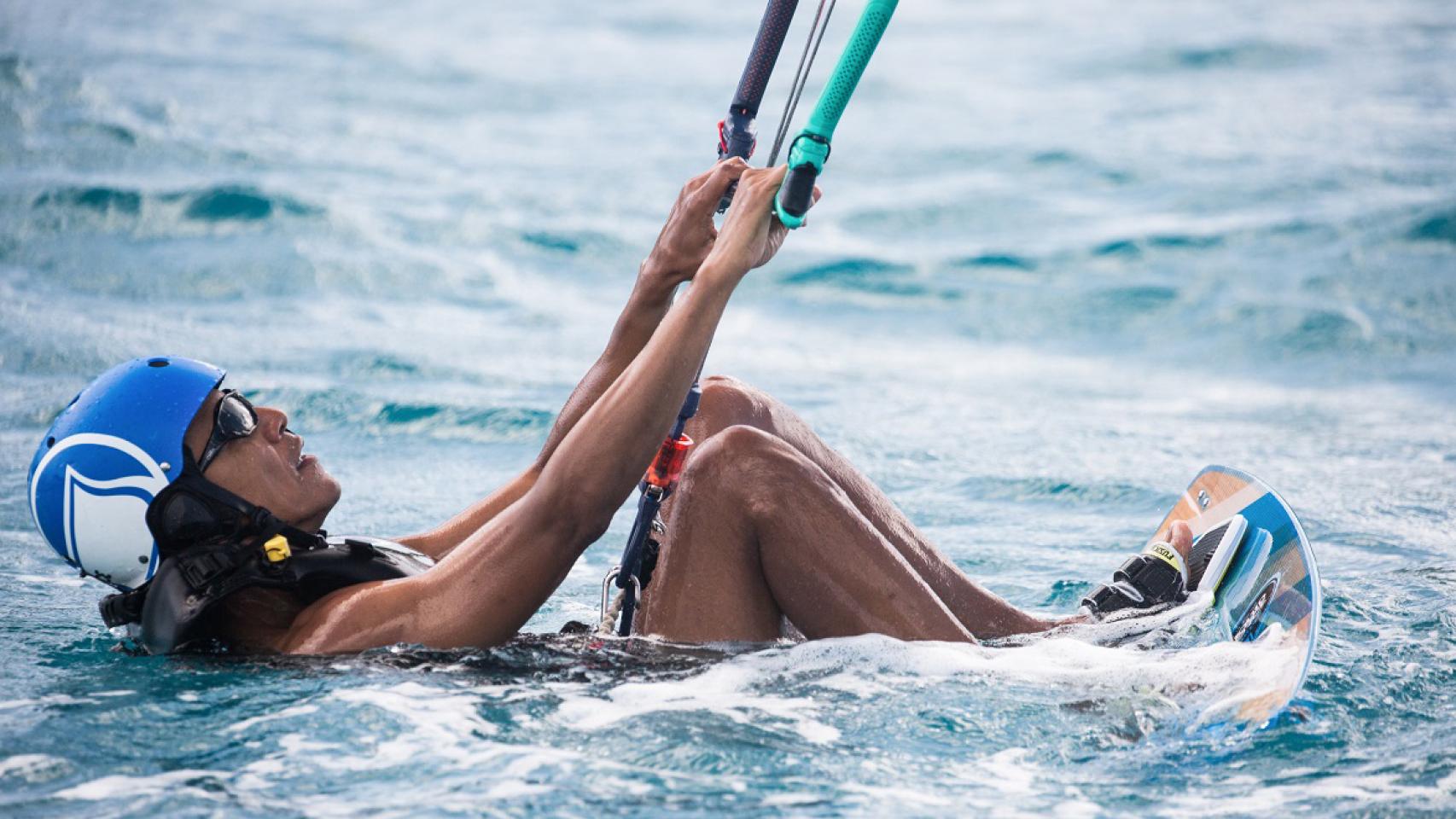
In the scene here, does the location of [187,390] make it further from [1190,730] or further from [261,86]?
[261,86]

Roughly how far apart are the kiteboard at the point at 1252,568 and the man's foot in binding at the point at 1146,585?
7 centimetres

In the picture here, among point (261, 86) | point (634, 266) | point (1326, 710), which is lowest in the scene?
point (1326, 710)

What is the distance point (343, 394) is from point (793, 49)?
1197 centimetres

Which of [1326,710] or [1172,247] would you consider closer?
[1326,710]

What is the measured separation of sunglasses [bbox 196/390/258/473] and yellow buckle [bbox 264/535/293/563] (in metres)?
0.31

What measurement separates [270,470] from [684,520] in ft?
3.78

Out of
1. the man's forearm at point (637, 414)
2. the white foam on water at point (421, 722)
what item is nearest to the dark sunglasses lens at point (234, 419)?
the white foam on water at point (421, 722)

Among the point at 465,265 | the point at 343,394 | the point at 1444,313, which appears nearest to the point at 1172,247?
the point at 1444,313

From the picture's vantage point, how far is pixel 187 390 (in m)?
4.19

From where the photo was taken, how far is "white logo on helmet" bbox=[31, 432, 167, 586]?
406cm

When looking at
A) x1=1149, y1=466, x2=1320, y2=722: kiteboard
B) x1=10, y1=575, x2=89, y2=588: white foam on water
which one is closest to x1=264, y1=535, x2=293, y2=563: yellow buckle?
x1=10, y1=575, x2=89, y2=588: white foam on water

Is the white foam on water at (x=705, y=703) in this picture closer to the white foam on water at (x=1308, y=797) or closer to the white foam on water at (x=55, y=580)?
the white foam on water at (x=1308, y=797)

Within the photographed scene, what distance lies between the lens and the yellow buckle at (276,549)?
13.2ft

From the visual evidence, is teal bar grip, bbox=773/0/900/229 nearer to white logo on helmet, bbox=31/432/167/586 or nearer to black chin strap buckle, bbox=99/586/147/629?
white logo on helmet, bbox=31/432/167/586
